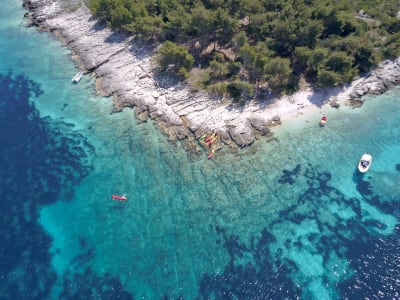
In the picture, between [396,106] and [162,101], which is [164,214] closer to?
[162,101]

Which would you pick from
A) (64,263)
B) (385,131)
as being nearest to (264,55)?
(385,131)

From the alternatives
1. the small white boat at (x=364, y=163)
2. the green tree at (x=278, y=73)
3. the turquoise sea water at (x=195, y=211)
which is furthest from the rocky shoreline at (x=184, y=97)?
the small white boat at (x=364, y=163)

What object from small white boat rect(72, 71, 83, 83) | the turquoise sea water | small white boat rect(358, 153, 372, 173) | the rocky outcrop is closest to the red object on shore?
the turquoise sea water

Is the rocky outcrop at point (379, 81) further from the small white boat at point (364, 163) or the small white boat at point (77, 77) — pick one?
the small white boat at point (77, 77)

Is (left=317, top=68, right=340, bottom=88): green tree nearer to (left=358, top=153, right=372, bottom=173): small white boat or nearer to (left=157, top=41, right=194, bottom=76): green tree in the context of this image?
(left=358, top=153, right=372, bottom=173): small white boat

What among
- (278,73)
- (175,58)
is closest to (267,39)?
(278,73)

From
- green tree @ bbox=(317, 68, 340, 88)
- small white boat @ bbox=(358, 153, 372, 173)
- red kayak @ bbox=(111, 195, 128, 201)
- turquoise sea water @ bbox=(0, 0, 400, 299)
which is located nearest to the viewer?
turquoise sea water @ bbox=(0, 0, 400, 299)
